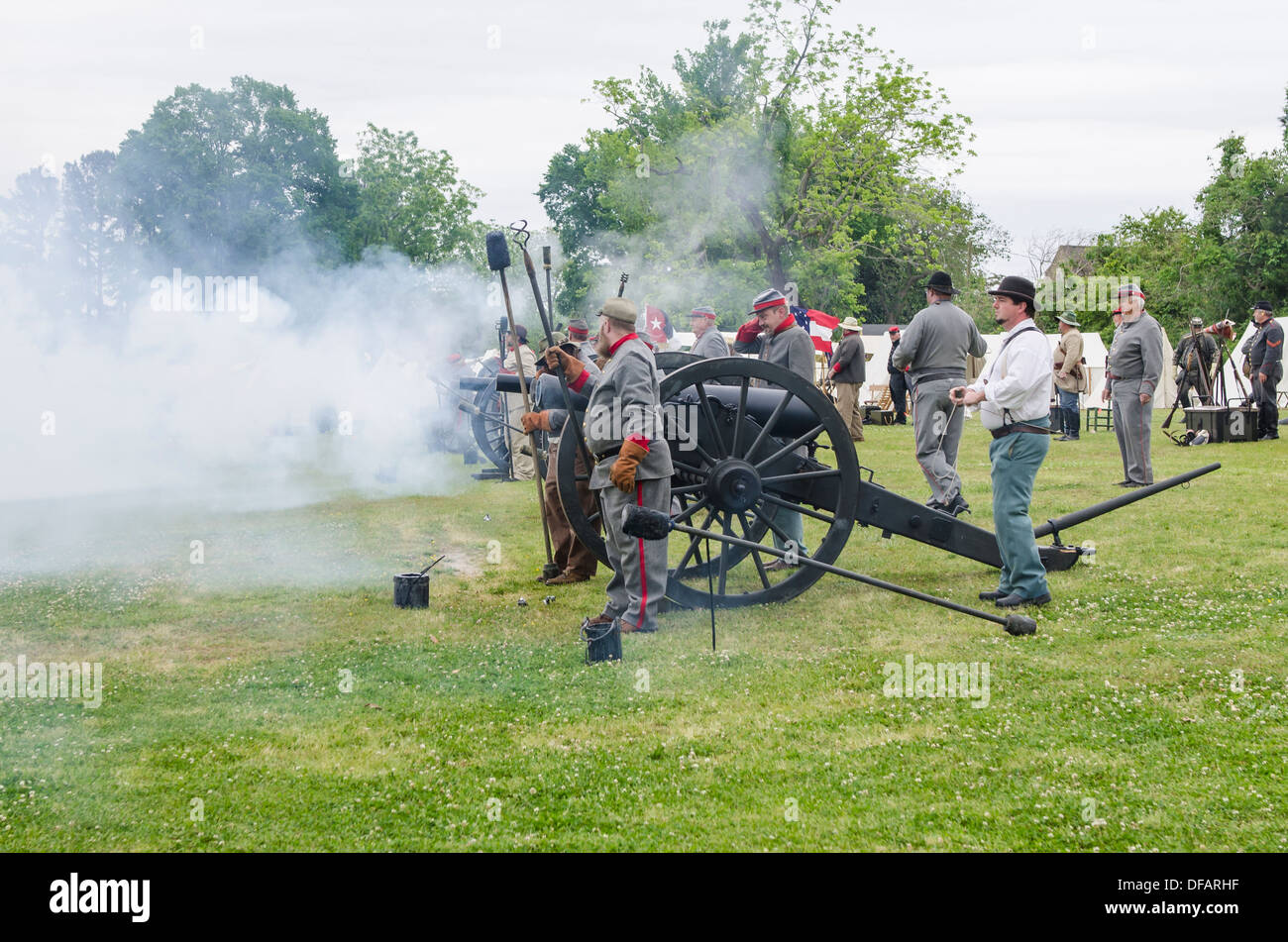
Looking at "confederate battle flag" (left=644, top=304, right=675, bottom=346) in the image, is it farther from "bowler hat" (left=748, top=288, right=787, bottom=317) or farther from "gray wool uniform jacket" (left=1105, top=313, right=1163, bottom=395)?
"bowler hat" (left=748, top=288, right=787, bottom=317)

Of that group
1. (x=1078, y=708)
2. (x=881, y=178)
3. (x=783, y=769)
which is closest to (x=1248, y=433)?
(x=1078, y=708)

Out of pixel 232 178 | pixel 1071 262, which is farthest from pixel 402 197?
pixel 1071 262

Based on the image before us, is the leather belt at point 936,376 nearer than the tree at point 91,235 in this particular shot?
Yes

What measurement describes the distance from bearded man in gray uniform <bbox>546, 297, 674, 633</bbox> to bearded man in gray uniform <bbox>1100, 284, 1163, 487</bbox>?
6298mm

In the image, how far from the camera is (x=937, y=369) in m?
8.84

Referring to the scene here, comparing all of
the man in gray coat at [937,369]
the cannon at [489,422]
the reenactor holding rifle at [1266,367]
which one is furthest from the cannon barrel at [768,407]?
the reenactor holding rifle at [1266,367]

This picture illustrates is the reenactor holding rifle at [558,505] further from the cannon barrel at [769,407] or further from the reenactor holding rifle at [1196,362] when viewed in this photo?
the reenactor holding rifle at [1196,362]

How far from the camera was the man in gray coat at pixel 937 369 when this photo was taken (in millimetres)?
8758

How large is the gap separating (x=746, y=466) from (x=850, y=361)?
976 cm

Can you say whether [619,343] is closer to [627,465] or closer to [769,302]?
[627,465]

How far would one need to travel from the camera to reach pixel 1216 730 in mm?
3986

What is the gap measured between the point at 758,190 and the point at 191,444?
19.9m

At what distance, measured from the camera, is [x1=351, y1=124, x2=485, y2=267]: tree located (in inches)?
1055

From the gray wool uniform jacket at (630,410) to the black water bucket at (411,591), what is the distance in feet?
4.82
